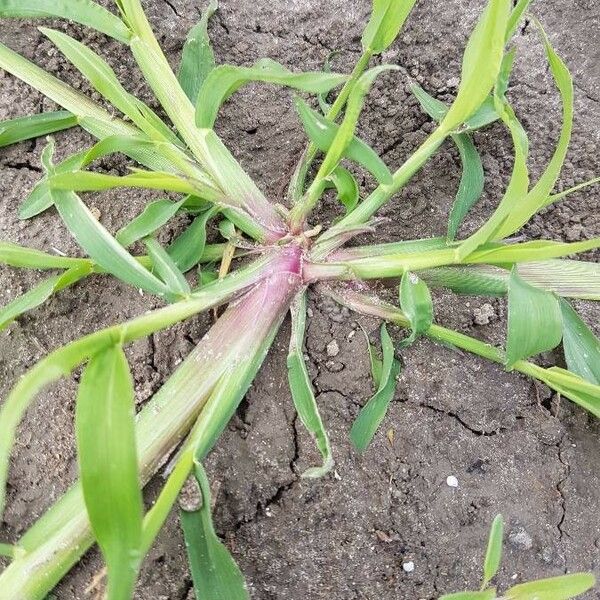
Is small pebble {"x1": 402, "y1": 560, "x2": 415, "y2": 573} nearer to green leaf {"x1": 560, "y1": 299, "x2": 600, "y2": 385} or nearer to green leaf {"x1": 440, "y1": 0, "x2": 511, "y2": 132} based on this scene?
green leaf {"x1": 560, "y1": 299, "x2": 600, "y2": 385}

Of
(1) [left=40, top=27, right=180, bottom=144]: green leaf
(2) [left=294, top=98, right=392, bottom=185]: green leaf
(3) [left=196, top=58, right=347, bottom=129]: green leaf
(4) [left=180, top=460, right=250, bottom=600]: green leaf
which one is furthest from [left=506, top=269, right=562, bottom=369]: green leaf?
(1) [left=40, top=27, right=180, bottom=144]: green leaf

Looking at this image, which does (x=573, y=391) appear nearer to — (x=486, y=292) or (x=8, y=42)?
(x=486, y=292)

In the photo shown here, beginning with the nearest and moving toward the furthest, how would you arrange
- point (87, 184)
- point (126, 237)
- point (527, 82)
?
point (87, 184), point (126, 237), point (527, 82)

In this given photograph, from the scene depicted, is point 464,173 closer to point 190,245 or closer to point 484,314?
point 484,314

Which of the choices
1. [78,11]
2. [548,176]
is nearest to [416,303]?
[548,176]

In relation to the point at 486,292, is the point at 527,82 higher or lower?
higher

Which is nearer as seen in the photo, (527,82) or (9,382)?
(9,382)

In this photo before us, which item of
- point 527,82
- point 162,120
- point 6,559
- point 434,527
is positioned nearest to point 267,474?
point 434,527
